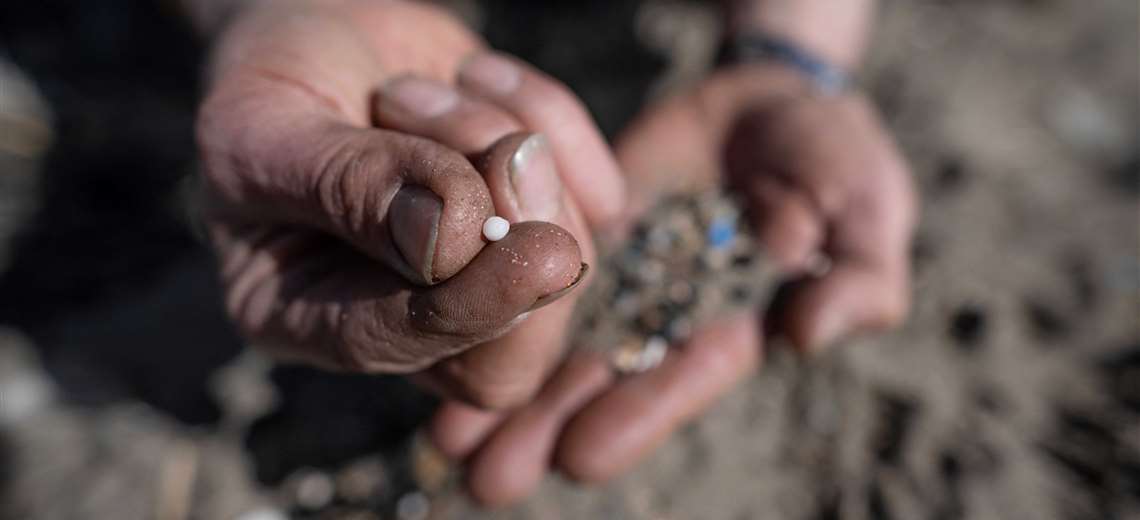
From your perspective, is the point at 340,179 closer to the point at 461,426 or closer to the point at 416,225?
the point at 416,225

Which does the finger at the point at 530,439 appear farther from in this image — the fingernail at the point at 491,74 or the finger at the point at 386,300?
the fingernail at the point at 491,74

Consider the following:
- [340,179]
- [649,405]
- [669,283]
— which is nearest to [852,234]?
[669,283]

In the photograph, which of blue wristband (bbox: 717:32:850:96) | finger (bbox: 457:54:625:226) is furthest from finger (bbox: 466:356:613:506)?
blue wristband (bbox: 717:32:850:96)

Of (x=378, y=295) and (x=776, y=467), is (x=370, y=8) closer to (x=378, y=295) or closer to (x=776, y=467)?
(x=378, y=295)

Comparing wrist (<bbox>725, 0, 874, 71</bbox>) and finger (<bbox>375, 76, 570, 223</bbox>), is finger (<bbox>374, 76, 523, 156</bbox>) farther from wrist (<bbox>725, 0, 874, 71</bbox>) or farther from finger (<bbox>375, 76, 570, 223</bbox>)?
wrist (<bbox>725, 0, 874, 71</bbox>)

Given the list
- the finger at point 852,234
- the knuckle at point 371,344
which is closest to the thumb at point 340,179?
the knuckle at point 371,344

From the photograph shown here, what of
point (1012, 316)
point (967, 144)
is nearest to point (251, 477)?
point (1012, 316)
